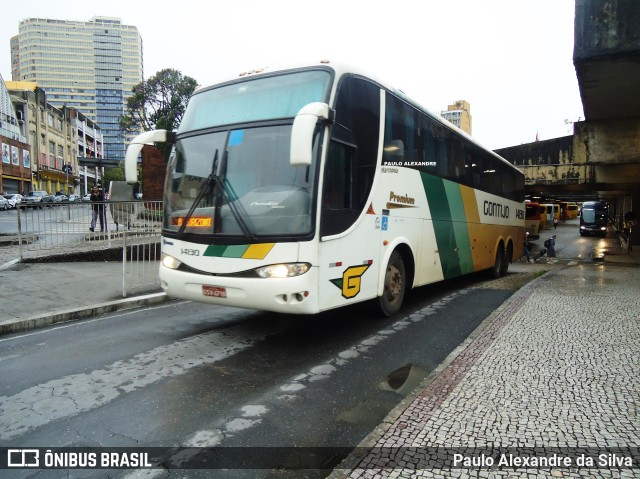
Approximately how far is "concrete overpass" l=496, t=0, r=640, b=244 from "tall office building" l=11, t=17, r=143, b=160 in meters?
148

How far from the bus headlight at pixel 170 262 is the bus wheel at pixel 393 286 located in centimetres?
303

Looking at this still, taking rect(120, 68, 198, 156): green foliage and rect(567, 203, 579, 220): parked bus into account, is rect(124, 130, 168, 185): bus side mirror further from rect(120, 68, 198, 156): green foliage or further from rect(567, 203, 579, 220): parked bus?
rect(567, 203, 579, 220): parked bus

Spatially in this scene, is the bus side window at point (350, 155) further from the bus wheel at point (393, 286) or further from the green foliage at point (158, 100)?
the green foliage at point (158, 100)

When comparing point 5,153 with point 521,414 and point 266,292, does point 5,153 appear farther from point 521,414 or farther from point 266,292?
point 521,414

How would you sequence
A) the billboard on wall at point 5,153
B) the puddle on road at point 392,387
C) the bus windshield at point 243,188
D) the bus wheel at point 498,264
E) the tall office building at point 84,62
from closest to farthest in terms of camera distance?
the puddle on road at point 392,387 < the bus windshield at point 243,188 < the bus wheel at point 498,264 < the billboard on wall at point 5,153 < the tall office building at point 84,62

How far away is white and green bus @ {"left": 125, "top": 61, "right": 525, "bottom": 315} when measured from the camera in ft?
15.7

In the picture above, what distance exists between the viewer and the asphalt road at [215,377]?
327 cm

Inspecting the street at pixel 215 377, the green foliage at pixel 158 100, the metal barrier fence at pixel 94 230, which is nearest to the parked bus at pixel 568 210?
the green foliage at pixel 158 100

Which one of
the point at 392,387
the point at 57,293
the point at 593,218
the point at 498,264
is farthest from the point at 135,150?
the point at 593,218

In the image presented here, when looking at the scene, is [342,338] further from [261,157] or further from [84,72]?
[84,72]

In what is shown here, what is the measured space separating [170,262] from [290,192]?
194 cm

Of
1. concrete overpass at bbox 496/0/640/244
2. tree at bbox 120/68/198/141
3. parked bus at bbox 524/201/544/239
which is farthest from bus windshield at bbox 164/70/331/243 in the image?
tree at bbox 120/68/198/141

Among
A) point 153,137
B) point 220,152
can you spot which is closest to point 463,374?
point 220,152

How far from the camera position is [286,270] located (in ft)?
15.5
